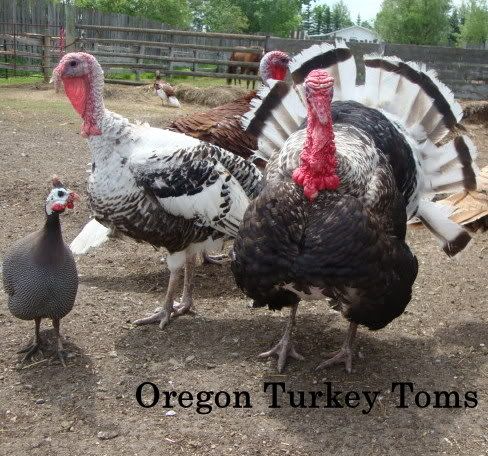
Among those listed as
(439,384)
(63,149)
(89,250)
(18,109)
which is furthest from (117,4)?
(439,384)

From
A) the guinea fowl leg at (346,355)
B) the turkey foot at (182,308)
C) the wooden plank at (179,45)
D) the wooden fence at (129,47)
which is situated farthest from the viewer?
the wooden plank at (179,45)

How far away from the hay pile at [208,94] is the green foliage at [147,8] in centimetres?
2474

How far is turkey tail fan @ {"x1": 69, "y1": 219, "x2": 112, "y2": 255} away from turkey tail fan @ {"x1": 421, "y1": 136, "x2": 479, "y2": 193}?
2618mm

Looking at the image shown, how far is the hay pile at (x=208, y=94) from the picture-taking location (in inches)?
634

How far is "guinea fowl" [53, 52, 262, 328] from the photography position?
14.2 ft

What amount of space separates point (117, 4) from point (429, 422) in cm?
3966

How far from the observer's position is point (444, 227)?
4.55 meters

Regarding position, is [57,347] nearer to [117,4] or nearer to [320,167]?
[320,167]

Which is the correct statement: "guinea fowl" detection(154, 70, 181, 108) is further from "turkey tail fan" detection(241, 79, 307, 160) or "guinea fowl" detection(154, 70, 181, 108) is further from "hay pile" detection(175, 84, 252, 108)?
"turkey tail fan" detection(241, 79, 307, 160)

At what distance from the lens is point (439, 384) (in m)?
3.91

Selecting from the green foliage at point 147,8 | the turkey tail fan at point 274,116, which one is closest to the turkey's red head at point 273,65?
the turkey tail fan at point 274,116

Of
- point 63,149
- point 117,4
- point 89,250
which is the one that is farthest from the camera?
Answer: point 117,4

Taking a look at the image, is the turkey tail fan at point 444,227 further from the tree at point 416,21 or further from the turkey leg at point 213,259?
the tree at point 416,21

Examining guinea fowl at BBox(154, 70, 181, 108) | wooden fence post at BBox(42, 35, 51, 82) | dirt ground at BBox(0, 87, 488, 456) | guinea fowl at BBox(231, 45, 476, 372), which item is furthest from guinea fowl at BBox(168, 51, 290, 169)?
wooden fence post at BBox(42, 35, 51, 82)
